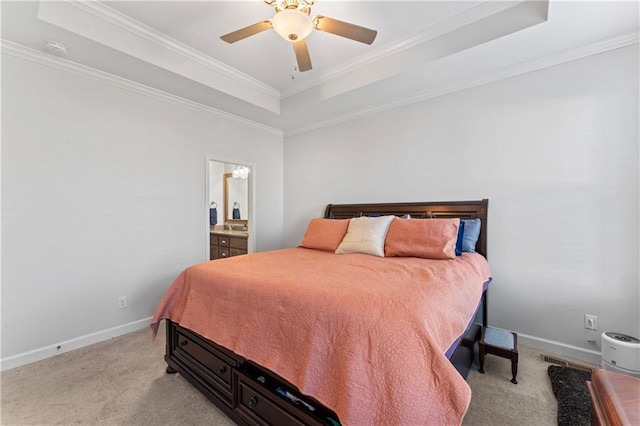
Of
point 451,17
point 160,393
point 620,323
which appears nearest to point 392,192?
point 451,17

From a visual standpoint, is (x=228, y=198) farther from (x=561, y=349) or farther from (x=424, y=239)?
(x=561, y=349)

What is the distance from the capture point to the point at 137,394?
1.86 metres

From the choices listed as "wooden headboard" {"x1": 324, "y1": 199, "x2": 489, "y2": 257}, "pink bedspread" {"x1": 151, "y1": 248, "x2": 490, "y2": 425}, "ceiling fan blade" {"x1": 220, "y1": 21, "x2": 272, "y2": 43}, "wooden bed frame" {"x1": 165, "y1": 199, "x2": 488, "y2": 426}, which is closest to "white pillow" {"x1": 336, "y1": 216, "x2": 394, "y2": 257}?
"wooden headboard" {"x1": 324, "y1": 199, "x2": 489, "y2": 257}

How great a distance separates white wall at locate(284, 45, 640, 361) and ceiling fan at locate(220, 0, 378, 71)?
5.58ft

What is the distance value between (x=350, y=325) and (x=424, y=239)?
159 centimetres

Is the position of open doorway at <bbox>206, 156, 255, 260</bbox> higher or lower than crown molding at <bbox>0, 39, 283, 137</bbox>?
lower

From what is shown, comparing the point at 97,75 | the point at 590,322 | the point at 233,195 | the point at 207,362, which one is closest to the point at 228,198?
the point at 233,195

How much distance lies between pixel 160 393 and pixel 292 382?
1.25 meters

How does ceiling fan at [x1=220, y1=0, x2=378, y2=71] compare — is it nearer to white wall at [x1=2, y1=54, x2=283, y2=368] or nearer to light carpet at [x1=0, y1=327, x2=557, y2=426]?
white wall at [x1=2, y1=54, x2=283, y2=368]

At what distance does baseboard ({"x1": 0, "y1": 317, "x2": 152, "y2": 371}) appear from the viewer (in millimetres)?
2191

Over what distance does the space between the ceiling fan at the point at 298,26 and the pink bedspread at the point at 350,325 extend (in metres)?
1.60

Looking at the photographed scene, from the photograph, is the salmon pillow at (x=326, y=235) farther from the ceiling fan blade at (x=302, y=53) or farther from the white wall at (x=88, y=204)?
the ceiling fan blade at (x=302, y=53)

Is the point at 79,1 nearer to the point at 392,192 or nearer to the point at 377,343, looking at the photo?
the point at 377,343

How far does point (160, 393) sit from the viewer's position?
1.87 metres
